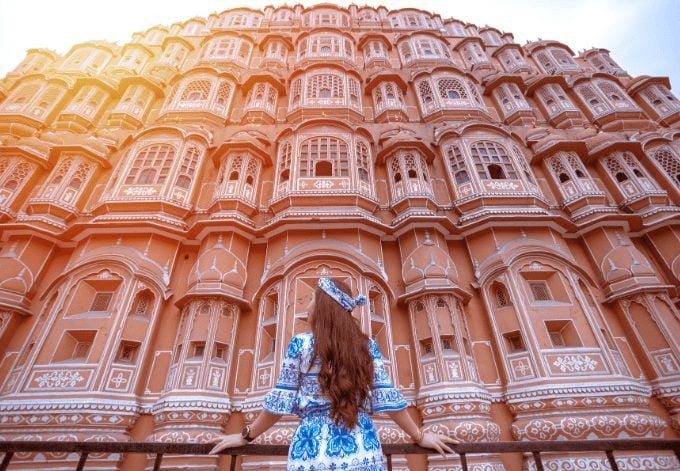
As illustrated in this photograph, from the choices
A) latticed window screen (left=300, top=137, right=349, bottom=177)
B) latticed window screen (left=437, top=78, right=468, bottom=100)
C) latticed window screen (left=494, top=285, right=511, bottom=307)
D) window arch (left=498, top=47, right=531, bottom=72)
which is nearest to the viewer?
latticed window screen (left=494, top=285, right=511, bottom=307)

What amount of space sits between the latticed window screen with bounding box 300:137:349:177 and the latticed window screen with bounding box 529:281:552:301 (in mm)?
6756

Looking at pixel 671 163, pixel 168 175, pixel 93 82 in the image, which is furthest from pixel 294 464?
pixel 93 82

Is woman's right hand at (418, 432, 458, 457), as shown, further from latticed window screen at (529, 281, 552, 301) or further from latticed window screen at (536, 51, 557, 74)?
latticed window screen at (536, 51, 557, 74)

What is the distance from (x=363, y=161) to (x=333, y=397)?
1127 centimetres

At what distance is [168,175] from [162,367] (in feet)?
20.6

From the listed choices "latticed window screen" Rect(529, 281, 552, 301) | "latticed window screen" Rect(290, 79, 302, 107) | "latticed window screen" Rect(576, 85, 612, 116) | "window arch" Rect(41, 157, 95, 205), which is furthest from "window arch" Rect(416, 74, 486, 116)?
"window arch" Rect(41, 157, 95, 205)

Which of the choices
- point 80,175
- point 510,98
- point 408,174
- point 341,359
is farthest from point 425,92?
point 341,359

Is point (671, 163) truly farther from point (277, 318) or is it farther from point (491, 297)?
point (277, 318)

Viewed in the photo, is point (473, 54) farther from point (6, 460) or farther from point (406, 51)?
point (6, 460)

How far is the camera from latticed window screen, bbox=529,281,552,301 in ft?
33.0

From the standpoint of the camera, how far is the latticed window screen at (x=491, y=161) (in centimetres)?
1245

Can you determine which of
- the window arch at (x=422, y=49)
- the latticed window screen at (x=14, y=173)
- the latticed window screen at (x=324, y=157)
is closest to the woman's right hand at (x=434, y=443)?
the latticed window screen at (x=324, y=157)

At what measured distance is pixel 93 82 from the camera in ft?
55.9

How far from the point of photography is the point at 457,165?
514 inches
